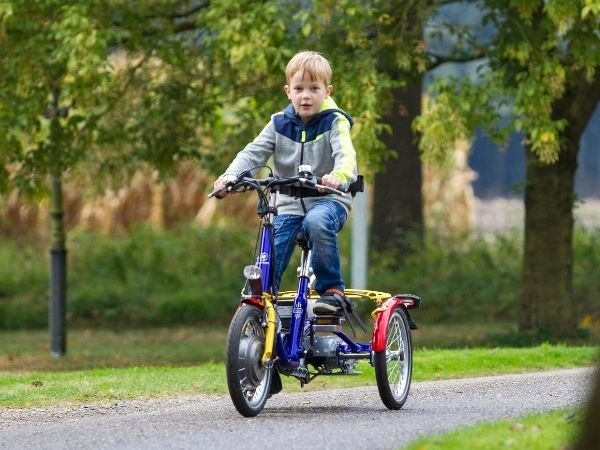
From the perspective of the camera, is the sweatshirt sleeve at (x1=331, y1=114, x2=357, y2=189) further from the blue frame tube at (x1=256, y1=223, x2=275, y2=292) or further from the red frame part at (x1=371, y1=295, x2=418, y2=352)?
the red frame part at (x1=371, y1=295, x2=418, y2=352)

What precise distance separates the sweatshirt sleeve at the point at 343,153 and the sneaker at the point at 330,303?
26.1 inches

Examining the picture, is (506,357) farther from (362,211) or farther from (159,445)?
(362,211)

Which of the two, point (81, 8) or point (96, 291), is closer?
point (81, 8)

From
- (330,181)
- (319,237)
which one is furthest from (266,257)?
(330,181)

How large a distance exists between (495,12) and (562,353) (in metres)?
4.18

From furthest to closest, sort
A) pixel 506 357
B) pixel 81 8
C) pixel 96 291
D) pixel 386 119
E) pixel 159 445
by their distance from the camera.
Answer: pixel 96 291, pixel 386 119, pixel 81 8, pixel 506 357, pixel 159 445

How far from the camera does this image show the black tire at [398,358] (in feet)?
30.1

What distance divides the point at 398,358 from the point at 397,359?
0.04 ft

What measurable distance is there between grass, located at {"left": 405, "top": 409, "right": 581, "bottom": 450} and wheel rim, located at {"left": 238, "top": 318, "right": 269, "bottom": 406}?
130 cm

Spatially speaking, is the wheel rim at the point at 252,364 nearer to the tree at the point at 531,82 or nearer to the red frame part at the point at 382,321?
the red frame part at the point at 382,321

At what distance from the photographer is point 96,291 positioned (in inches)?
1014

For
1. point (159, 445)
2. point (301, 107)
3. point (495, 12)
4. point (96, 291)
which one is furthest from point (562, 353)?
point (96, 291)

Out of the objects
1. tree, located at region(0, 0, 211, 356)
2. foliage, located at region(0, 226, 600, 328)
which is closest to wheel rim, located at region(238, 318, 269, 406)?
tree, located at region(0, 0, 211, 356)

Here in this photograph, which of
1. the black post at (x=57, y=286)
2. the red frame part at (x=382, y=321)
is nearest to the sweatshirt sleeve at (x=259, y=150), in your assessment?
A: the red frame part at (x=382, y=321)
